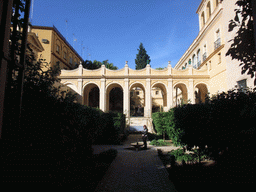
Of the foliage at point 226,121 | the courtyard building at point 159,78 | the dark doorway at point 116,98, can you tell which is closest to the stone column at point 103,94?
the courtyard building at point 159,78

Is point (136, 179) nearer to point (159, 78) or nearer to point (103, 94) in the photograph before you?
point (103, 94)

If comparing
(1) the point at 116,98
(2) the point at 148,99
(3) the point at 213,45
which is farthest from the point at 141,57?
(3) the point at 213,45

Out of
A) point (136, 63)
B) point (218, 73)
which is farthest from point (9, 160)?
point (136, 63)

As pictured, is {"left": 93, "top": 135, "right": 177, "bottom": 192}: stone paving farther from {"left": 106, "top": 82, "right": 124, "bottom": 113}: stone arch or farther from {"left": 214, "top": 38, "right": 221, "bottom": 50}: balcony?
{"left": 106, "top": 82, "right": 124, "bottom": 113}: stone arch

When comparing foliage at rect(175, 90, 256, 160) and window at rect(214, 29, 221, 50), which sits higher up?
window at rect(214, 29, 221, 50)

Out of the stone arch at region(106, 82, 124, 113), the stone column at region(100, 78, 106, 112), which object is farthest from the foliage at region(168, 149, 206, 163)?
the stone arch at region(106, 82, 124, 113)

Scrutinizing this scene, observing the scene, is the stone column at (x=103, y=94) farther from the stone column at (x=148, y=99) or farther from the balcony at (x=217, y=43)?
the balcony at (x=217, y=43)

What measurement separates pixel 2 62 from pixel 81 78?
2601cm

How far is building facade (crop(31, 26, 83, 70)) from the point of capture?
2628cm

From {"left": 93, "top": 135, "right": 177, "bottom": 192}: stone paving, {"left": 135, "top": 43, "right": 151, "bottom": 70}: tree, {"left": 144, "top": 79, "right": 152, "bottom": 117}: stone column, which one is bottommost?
{"left": 93, "top": 135, "right": 177, "bottom": 192}: stone paving

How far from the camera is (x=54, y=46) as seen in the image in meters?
27.7

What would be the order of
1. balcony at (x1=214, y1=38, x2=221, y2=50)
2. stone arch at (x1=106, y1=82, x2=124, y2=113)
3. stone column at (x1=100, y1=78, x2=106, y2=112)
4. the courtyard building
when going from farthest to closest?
stone arch at (x1=106, y1=82, x2=124, y2=113)
stone column at (x1=100, y1=78, x2=106, y2=112)
the courtyard building
balcony at (x1=214, y1=38, x2=221, y2=50)

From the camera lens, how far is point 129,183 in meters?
5.26

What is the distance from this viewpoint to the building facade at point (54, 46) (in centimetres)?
2628
